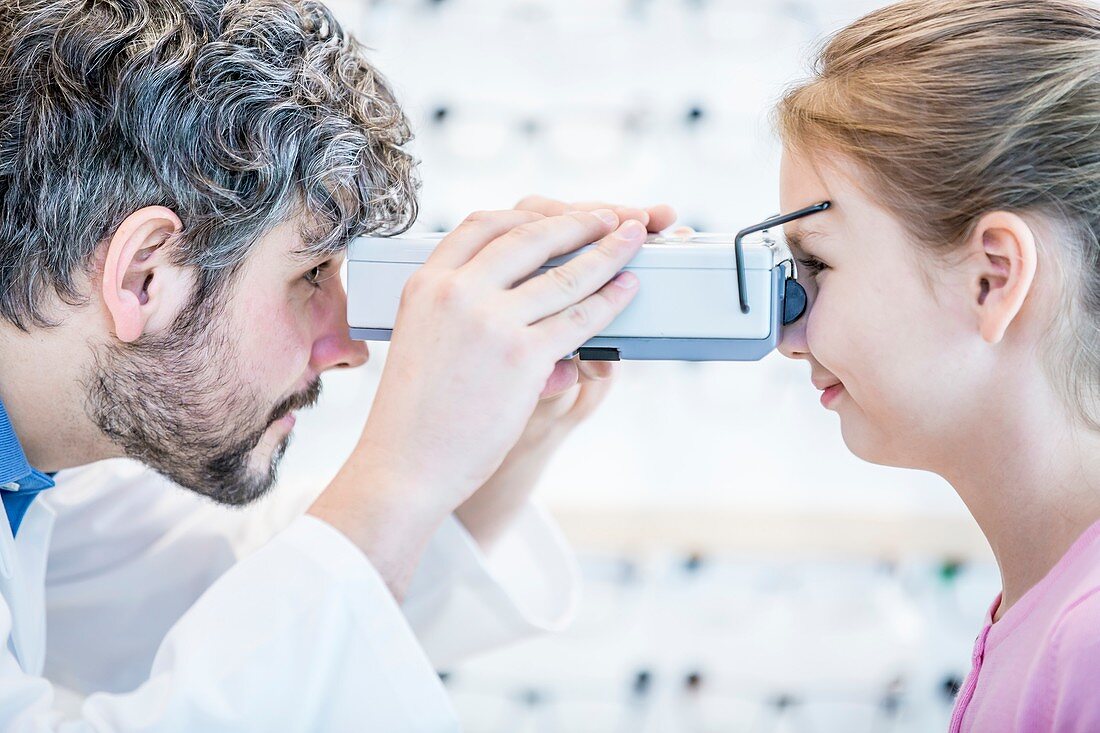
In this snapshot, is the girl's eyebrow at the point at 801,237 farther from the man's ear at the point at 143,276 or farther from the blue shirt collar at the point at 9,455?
the blue shirt collar at the point at 9,455

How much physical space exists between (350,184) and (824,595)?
3.32ft

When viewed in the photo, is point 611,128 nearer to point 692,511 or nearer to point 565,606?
point 692,511

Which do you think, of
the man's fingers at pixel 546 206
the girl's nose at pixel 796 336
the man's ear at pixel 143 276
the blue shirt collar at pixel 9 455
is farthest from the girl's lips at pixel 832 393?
the blue shirt collar at pixel 9 455

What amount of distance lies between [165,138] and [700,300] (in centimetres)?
48

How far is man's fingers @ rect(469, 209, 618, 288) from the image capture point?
709mm

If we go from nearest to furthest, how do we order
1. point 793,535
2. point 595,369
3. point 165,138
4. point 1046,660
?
point 1046,660, point 165,138, point 595,369, point 793,535

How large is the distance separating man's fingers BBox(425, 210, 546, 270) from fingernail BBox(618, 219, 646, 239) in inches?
2.6

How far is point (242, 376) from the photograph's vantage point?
913 millimetres

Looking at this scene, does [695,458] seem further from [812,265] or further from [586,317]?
[586,317]

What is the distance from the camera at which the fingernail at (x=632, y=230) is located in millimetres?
744

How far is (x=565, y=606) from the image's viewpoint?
115 centimetres

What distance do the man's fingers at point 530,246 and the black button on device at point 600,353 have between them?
0.23ft

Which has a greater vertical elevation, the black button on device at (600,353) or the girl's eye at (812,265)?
the girl's eye at (812,265)

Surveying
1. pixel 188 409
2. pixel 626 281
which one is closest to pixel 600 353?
pixel 626 281
